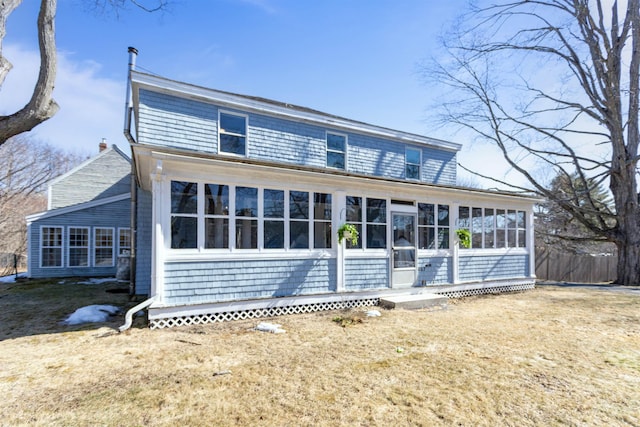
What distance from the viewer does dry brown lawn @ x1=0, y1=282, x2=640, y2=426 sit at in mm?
2975

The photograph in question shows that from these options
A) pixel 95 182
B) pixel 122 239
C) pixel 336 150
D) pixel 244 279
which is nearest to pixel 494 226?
pixel 336 150

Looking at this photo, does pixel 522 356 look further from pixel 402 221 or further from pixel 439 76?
pixel 439 76

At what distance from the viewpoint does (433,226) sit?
361 inches

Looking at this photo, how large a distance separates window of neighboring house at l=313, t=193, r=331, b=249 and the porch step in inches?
80.8

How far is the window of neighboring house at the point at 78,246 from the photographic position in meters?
13.5

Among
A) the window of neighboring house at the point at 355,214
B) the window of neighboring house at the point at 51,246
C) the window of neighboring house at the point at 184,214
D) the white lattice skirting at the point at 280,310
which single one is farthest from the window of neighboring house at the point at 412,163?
the window of neighboring house at the point at 51,246

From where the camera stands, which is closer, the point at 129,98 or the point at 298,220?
the point at 298,220

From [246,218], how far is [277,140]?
4.84 metres

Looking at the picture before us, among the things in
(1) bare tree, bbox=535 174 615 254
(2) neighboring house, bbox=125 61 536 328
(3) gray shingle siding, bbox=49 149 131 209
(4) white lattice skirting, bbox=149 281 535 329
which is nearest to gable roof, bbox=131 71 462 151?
(2) neighboring house, bbox=125 61 536 328

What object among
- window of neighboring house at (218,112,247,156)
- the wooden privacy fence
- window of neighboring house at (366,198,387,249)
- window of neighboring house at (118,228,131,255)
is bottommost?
the wooden privacy fence

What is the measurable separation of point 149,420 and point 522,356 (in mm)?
4719

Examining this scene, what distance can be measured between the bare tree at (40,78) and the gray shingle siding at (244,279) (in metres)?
3.04

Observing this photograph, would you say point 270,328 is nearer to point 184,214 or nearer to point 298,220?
point 298,220

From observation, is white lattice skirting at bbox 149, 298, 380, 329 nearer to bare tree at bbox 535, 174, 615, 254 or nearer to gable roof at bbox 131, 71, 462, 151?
gable roof at bbox 131, 71, 462, 151
